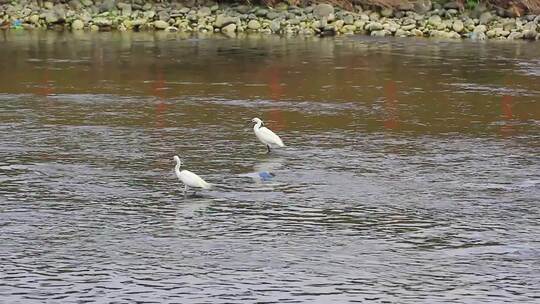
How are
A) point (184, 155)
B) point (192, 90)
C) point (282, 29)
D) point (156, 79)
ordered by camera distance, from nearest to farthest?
point (184, 155) < point (192, 90) < point (156, 79) < point (282, 29)

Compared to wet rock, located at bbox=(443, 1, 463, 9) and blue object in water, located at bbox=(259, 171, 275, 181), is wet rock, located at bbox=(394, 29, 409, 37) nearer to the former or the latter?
wet rock, located at bbox=(443, 1, 463, 9)

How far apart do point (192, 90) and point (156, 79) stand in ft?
7.96

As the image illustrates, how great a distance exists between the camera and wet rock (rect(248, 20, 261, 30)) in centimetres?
4731

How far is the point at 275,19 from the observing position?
48281 mm

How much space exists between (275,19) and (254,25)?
3.93 feet

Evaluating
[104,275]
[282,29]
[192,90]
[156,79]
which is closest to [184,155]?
[104,275]

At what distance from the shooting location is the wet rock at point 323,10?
159 feet

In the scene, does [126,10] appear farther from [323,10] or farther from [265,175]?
[265,175]

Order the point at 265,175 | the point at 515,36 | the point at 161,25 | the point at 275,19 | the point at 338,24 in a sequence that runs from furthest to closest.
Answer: the point at 275,19 < the point at 161,25 < the point at 338,24 < the point at 515,36 < the point at 265,175

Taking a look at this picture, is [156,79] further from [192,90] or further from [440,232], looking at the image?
[440,232]

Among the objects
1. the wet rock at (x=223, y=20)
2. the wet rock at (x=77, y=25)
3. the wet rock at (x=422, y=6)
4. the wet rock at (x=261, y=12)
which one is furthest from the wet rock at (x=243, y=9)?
the wet rock at (x=422, y=6)

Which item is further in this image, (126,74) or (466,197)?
(126,74)

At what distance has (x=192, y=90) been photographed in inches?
1169

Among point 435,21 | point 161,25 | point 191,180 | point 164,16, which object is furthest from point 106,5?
point 191,180
